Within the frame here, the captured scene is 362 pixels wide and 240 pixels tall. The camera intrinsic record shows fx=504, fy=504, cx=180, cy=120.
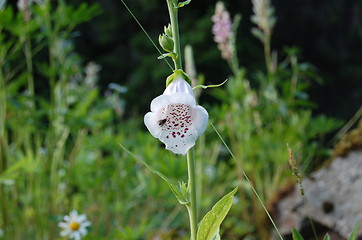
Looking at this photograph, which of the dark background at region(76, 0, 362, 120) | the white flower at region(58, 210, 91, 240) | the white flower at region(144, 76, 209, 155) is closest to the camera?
the white flower at region(144, 76, 209, 155)

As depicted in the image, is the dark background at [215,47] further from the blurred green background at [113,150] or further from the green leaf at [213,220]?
the green leaf at [213,220]

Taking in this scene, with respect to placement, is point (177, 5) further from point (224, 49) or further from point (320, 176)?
point (224, 49)

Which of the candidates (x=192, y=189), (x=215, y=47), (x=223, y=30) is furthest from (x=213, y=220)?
(x=215, y=47)

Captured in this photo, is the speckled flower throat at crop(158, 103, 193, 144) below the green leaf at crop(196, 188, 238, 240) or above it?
above

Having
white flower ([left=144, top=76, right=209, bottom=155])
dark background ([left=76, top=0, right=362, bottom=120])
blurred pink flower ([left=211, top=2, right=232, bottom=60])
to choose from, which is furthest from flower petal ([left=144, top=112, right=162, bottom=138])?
dark background ([left=76, top=0, right=362, bottom=120])

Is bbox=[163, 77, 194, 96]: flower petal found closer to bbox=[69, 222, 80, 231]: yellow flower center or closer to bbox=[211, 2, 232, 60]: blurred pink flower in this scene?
bbox=[69, 222, 80, 231]: yellow flower center

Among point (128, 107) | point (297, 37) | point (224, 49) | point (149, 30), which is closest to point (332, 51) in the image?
point (297, 37)
